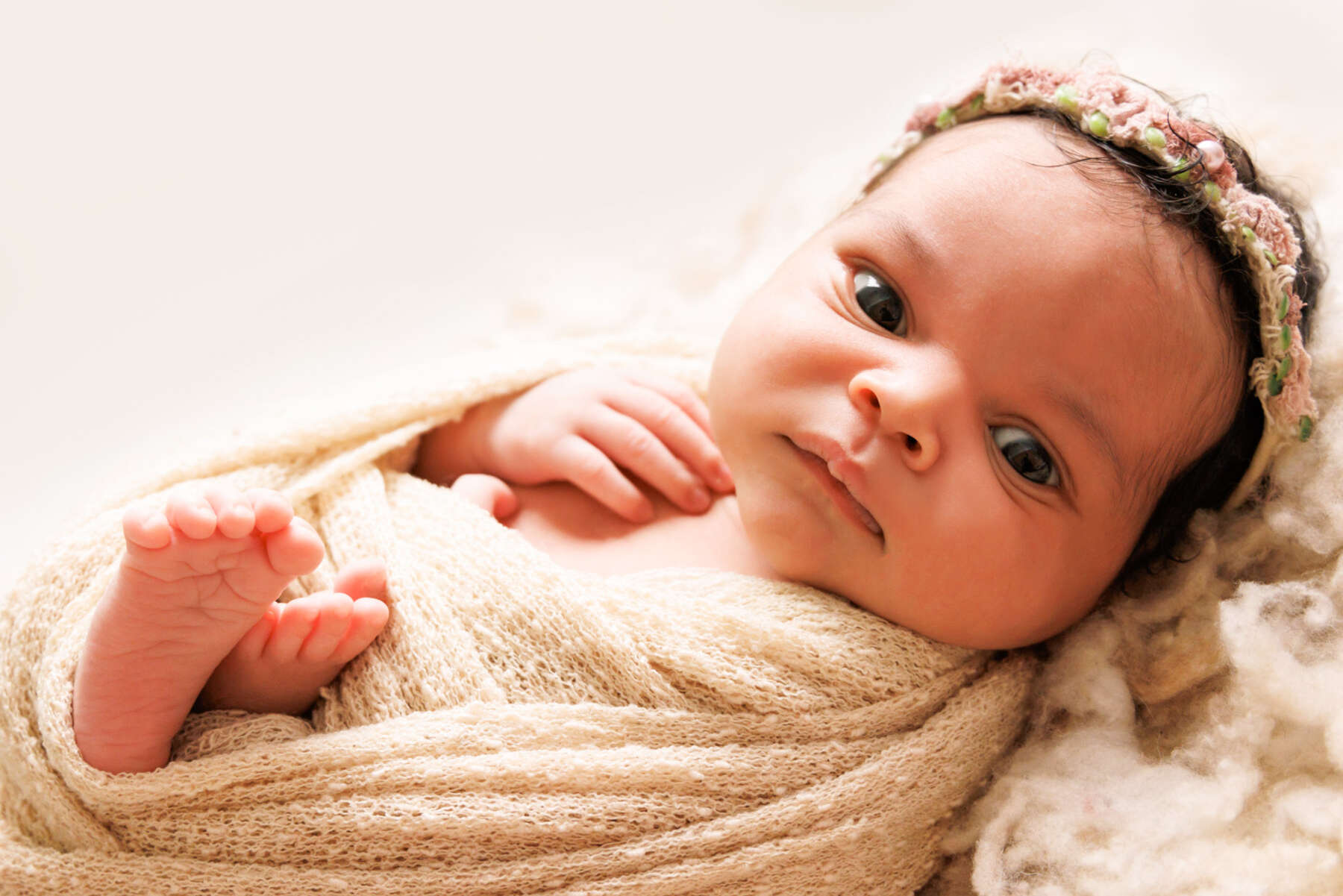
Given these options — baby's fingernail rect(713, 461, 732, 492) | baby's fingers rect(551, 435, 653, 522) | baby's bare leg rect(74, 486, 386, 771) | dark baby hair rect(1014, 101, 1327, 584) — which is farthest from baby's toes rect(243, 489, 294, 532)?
dark baby hair rect(1014, 101, 1327, 584)

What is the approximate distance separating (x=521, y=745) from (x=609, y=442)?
1.21ft

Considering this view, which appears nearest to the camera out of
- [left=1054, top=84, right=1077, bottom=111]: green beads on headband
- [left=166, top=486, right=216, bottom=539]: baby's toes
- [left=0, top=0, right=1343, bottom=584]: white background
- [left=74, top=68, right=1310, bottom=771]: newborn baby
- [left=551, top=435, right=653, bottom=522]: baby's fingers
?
[left=166, top=486, right=216, bottom=539]: baby's toes

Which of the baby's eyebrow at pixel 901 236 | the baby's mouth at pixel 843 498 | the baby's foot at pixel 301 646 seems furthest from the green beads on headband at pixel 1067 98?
the baby's foot at pixel 301 646

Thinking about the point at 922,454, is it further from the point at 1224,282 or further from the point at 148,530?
the point at 148,530

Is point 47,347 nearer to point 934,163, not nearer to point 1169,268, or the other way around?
point 934,163

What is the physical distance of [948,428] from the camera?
0.98 meters

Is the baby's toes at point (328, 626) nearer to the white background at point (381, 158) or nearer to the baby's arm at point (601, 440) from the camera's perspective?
the baby's arm at point (601, 440)

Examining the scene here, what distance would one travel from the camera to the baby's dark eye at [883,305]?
1.03 metres

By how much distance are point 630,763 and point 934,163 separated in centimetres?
66

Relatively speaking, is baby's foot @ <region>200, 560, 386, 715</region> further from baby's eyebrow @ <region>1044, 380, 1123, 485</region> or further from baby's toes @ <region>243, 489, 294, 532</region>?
baby's eyebrow @ <region>1044, 380, 1123, 485</region>

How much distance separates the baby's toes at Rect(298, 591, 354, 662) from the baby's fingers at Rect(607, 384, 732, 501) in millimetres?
379

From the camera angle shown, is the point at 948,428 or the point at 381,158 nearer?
the point at 948,428

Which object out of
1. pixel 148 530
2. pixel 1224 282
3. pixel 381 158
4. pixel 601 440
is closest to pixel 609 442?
pixel 601 440

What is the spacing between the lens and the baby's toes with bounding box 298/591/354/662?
95 cm
